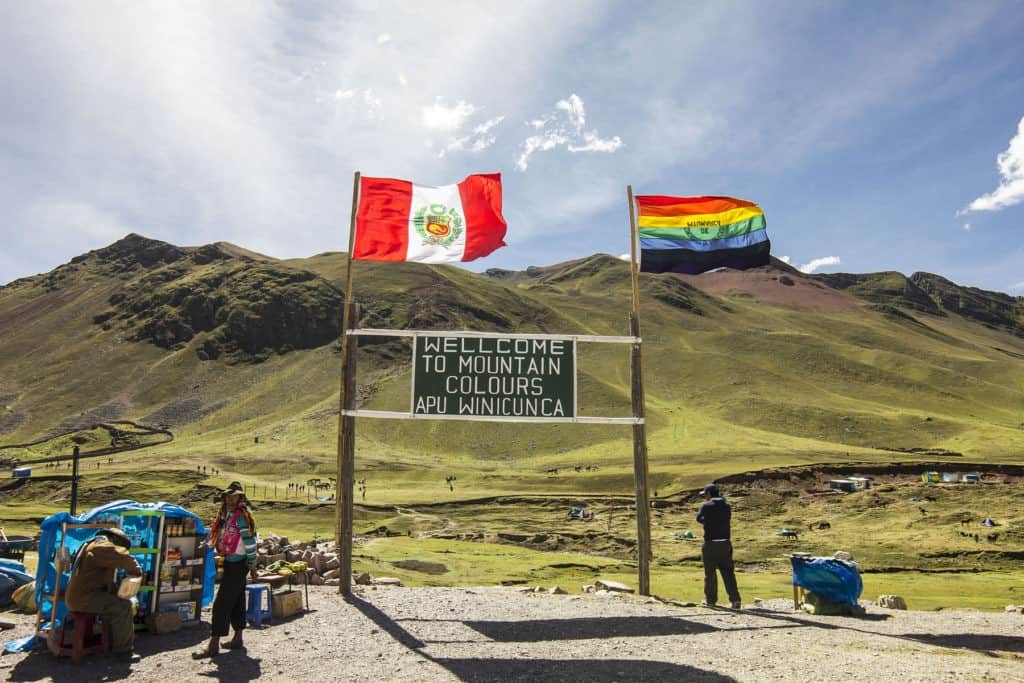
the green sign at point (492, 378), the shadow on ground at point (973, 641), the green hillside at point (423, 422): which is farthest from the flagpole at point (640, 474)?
the green hillside at point (423, 422)

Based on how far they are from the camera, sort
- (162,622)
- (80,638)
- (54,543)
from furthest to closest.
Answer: (162,622) < (54,543) < (80,638)

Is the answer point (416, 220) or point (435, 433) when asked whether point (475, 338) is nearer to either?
point (416, 220)

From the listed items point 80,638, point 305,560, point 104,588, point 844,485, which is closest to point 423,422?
point 844,485

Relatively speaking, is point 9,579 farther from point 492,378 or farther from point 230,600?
point 492,378

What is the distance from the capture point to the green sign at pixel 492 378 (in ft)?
41.4

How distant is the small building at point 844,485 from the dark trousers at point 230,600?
158 feet

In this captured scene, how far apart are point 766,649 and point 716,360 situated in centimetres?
15644

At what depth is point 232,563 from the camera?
8.63 metres

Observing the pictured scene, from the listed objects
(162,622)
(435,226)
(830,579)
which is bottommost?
(162,622)

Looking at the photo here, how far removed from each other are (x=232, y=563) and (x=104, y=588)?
4.89 feet

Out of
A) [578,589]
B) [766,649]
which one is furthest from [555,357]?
[578,589]

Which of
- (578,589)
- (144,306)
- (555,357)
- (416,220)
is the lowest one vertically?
(578,589)

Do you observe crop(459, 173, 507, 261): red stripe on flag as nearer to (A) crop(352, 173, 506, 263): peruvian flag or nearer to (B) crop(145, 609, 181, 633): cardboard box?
(A) crop(352, 173, 506, 263): peruvian flag

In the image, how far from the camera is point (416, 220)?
46.3ft
